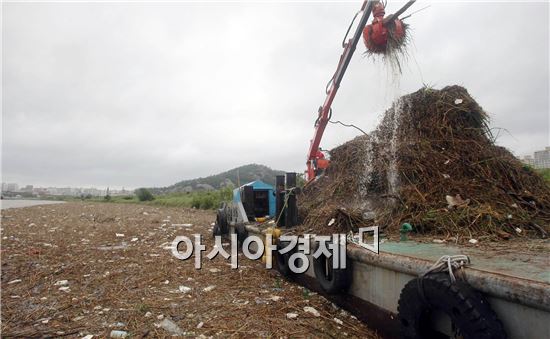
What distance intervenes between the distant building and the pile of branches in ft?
1.13

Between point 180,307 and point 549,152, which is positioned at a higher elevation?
point 549,152

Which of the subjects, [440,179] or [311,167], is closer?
[440,179]

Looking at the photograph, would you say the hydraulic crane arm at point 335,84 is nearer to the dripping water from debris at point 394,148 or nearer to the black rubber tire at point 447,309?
the dripping water from debris at point 394,148

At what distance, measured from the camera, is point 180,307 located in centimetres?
312

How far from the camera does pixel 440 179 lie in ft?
12.5

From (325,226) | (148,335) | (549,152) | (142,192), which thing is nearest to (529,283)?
(325,226)

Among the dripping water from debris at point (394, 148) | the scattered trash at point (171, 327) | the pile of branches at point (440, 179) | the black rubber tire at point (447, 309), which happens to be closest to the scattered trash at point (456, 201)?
the pile of branches at point (440, 179)

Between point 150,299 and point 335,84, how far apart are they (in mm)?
5350

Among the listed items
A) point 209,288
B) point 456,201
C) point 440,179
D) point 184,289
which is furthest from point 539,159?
point 184,289

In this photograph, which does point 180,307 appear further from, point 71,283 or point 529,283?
point 529,283

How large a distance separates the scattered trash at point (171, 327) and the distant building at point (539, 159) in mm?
4590

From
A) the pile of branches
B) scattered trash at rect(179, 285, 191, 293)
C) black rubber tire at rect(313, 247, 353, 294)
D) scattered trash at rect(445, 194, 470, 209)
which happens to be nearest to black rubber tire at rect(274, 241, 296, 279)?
the pile of branches

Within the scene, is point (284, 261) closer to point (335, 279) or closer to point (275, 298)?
point (275, 298)

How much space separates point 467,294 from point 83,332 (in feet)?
9.13
